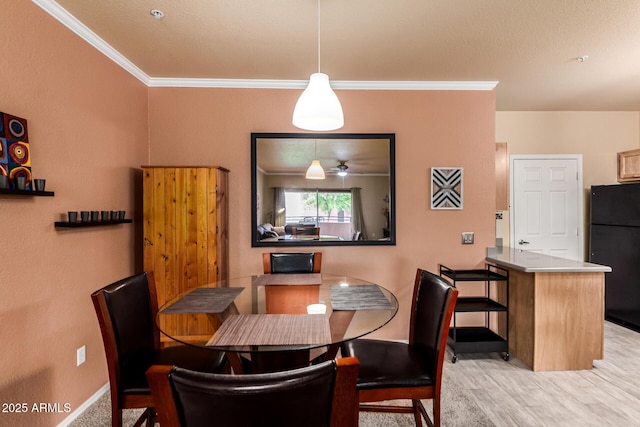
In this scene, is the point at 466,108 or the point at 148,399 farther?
the point at 466,108

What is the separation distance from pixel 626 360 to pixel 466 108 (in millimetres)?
2585

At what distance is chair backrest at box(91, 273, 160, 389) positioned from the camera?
142 cm

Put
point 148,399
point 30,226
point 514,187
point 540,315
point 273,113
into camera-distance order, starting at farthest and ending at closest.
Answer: point 514,187
point 273,113
point 540,315
point 30,226
point 148,399

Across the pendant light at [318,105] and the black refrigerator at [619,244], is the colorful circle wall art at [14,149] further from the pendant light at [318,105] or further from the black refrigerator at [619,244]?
the black refrigerator at [619,244]

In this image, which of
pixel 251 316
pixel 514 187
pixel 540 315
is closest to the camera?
pixel 251 316

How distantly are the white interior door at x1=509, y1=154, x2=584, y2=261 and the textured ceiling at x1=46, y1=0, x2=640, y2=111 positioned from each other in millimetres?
1087

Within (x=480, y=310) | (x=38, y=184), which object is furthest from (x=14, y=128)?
(x=480, y=310)

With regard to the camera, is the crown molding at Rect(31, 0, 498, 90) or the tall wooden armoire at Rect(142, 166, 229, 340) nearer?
the tall wooden armoire at Rect(142, 166, 229, 340)

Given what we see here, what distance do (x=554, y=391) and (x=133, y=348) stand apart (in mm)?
2752

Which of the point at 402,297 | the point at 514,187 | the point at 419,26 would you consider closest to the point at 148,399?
the point at 402,297

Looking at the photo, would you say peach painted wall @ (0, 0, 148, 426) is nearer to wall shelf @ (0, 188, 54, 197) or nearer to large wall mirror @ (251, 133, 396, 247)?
wall shelf @ (0, 188, 54, 197)

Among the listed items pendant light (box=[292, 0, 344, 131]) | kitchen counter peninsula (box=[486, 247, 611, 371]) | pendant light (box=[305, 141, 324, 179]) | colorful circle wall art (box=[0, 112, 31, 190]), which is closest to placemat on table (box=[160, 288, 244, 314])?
colorful circle wall art (box=[0, 112, 31, 190])

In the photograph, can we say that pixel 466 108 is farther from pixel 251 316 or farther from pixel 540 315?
pixel 251 316

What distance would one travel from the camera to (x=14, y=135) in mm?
1600
